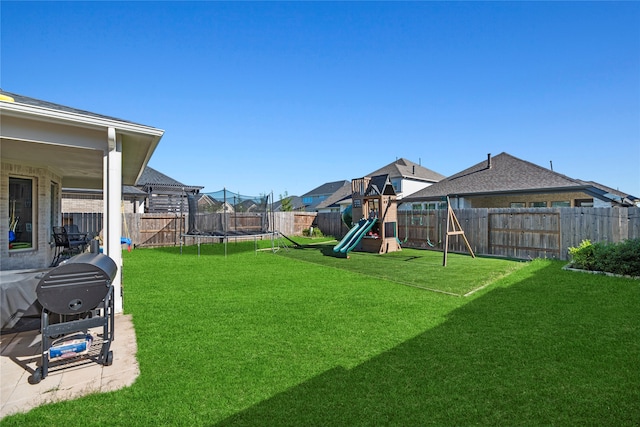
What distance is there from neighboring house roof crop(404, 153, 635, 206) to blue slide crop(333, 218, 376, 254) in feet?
21.4

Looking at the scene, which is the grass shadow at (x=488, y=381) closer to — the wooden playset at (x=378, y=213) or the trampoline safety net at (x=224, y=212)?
the wooden playset at (x=378, y=213)

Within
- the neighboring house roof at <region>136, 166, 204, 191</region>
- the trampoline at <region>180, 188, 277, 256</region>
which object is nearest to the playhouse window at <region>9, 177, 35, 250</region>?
the trampoline at <region>180, 188, 277, 256</region>

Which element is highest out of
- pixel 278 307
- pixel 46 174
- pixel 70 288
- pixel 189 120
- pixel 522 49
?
pixel 522 49

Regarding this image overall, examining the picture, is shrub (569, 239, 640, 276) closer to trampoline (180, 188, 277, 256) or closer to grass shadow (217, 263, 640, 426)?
grass shadow (217, 263, 640, 426)

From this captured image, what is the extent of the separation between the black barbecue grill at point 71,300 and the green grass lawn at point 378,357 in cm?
59

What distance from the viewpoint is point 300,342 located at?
3.65 metres

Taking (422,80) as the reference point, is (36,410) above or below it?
below

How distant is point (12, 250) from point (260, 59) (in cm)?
1026

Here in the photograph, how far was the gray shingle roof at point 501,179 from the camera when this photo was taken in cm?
1504

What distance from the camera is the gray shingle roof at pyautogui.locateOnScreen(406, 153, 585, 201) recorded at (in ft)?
49.3

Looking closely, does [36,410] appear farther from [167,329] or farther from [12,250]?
[12,250]

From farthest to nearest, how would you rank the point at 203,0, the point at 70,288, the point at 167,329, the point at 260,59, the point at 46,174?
the point at 260,59 < the point at 203,0 < the point at 46,174 < the point at 167,329 < the point at 70,288

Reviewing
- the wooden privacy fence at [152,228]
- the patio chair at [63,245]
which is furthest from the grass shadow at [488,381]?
the wooden privacy fence at [152,228]

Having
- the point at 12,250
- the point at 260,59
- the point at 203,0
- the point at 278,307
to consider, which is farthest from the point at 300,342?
the point at 260,59
